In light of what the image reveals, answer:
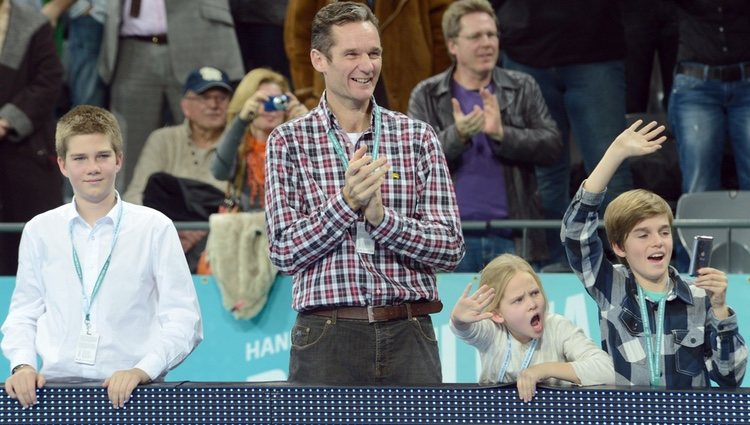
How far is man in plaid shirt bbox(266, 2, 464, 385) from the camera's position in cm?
416

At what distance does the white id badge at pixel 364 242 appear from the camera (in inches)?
167

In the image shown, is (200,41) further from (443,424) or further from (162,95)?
(443,424)

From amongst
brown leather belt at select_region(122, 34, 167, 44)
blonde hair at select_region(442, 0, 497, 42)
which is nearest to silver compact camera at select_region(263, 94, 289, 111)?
blonde hair at select_region(442, 0, 497, 42)

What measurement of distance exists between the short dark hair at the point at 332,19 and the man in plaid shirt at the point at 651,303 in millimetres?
1000

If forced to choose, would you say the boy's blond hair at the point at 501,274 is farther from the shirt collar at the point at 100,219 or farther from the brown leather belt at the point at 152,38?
the brown leather belt at the point at 152,38

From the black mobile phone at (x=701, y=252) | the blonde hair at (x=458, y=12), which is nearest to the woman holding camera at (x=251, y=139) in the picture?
the blonde hair at (x=458, y=12)

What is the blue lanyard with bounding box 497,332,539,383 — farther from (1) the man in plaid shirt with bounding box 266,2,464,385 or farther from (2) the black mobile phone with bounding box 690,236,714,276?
(2) the black mobile phone with bounding box 690,236,714,276

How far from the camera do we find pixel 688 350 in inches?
161

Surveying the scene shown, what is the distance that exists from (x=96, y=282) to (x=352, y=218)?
874 millimetres

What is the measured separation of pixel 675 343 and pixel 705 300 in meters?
0.18

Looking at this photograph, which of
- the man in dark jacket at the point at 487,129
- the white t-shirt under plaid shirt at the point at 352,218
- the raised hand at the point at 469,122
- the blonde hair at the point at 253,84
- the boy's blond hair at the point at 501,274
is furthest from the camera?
the blonde hair at the point at 253,84

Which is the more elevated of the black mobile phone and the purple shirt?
the purple shirt

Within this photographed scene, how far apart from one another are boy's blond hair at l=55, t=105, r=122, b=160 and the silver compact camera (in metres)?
2.53

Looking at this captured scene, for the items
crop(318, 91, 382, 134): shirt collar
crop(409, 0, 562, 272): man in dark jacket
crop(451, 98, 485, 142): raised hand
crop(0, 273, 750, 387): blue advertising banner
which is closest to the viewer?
crop(318, 91, 382, 134): shirt collar
